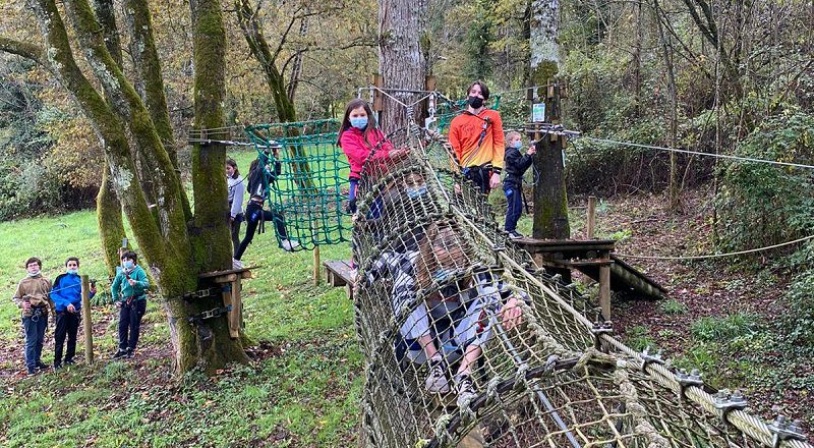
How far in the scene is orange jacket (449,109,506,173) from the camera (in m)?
4.84

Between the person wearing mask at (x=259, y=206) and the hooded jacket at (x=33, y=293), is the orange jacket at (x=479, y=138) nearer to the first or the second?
the person wearing mask at (x=259, y=206)

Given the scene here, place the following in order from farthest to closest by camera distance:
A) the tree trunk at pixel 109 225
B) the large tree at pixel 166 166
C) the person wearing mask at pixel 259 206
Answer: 1. the tree trunk at pixel 109 225
2. the person wearing mask at pixel 259 206
3. the large tree at pixel 166 166

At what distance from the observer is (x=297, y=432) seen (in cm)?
422

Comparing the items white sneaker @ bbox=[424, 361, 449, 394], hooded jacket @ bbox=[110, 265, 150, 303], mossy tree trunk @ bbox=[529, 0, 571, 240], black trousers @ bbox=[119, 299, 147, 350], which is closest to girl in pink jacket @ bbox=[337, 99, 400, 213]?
mossy tree trunk @ bbox=[529, 0, 571, 240]

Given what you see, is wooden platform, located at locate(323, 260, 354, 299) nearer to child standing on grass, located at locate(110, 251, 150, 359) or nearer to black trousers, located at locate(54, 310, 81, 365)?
child standing on grass, located at locate(110, 251, 150, 359)

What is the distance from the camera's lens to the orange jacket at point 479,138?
4.84 metres

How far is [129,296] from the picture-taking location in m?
6.22

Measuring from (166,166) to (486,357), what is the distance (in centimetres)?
406


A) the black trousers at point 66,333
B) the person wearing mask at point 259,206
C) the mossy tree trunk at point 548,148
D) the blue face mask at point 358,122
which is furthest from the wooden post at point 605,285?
the black trousers at point 66,333

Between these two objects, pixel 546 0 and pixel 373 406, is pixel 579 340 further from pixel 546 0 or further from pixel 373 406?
pixel 546 0

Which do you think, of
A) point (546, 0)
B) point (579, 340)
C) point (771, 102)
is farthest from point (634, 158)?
point (579, 340)

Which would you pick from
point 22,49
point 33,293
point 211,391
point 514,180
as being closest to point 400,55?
point 514,180

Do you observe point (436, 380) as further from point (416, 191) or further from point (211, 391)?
point (211, 391)

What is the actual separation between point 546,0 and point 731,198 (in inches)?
105
